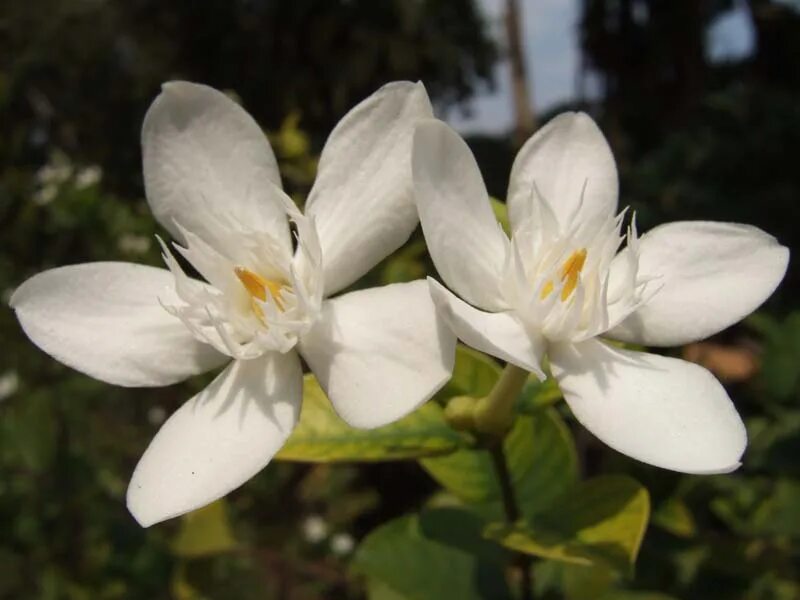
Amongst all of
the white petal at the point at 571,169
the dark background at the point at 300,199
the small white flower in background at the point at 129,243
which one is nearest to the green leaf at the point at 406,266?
the dark background at the point at 300,199

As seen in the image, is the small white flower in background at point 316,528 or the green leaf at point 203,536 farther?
the small white flower in background at point 316,528

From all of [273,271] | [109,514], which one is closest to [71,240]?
[109,514]

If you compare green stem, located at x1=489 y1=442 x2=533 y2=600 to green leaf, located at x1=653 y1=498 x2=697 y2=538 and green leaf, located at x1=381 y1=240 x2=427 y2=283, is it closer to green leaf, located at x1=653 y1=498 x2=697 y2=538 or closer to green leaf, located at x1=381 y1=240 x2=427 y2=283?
green leaf, located at x1=653 y1=498 x2=697 y2=538

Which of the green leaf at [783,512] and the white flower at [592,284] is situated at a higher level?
the white flower at [592,284]

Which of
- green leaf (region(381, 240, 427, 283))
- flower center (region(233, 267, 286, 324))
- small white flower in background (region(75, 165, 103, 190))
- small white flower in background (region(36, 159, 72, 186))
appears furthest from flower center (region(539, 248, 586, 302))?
small white flower in background (region(36, 159, 72, 186))

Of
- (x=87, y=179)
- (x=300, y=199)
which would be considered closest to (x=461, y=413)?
(x=300, y=199)

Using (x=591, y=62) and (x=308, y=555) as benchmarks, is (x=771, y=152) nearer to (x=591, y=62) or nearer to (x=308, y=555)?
(x=308, y=555)

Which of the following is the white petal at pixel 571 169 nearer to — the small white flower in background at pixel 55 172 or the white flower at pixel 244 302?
the white flower at pixel 244 302

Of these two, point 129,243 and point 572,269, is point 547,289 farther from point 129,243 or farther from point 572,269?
point 129,243
